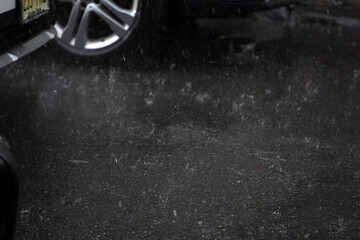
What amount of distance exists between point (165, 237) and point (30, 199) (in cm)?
73

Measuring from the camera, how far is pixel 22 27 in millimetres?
3717

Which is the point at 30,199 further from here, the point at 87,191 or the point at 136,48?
the point at 136,48

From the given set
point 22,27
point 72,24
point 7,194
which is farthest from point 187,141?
point 7,194

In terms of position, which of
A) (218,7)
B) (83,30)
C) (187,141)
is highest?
(218,7)

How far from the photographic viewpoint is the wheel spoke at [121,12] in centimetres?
517

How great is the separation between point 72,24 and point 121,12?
1.29ft

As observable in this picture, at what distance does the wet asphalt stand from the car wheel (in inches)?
5.1

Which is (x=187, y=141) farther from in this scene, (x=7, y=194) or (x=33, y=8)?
(x=7, y=194)

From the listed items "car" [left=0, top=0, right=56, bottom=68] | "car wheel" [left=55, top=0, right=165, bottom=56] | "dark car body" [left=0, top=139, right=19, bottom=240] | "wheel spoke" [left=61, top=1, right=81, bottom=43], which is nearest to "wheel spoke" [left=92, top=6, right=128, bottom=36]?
"car wheel" [left=55, top=0, right=165, bottom=56]

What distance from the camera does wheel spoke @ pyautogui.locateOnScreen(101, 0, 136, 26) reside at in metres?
5.17

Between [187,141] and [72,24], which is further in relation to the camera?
[72,24]

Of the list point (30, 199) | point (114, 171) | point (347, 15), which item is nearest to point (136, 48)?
point (114, 171)

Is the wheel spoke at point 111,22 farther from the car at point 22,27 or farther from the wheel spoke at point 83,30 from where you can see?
the car at point 22,27

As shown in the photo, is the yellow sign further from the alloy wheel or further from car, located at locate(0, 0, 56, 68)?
the alloy wheel
